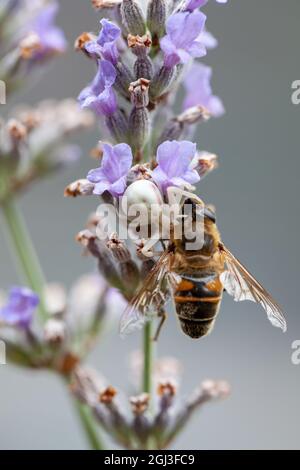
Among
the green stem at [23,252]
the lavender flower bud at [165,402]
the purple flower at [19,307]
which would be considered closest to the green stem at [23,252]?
the green stem at [23,252]

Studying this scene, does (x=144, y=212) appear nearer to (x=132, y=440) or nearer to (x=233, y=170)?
(x=132, y=440)

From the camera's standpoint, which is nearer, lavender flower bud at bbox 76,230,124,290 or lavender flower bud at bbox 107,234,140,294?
lavender flower bud at bbox 107,234,140,294

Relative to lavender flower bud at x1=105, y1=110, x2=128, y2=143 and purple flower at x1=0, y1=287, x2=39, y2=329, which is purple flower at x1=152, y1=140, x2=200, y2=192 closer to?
lavender flower bud at x1=105, y1=110, x2=128, y2=143

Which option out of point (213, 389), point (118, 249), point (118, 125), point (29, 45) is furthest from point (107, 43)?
point (213, 389)

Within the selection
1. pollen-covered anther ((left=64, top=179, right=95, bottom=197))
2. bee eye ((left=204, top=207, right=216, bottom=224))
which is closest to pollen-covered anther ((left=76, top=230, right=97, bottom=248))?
pollen-covered anther ((left=64, top=179, right=95, bottom=197))

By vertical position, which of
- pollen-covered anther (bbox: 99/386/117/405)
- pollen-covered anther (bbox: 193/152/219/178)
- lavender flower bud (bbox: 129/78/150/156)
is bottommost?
pollen-covered anther (bbox: 99/386/117/405)

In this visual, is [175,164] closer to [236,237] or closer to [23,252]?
[23,252]
